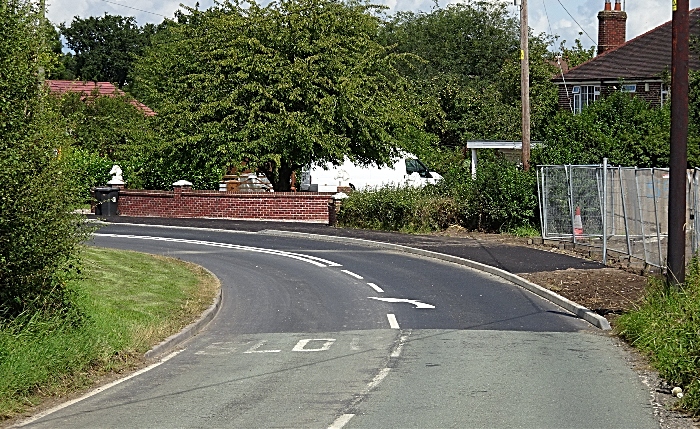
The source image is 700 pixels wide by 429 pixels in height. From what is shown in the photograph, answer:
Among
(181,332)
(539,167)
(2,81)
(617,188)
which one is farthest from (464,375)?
(539,167)

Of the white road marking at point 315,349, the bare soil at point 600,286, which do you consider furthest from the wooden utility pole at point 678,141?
the white road marking at point 315,349

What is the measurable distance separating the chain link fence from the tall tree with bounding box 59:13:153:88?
79370mm

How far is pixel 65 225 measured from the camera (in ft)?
36.8

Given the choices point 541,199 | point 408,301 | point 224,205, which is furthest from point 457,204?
point 408,301

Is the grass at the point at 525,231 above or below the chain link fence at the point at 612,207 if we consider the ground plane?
below

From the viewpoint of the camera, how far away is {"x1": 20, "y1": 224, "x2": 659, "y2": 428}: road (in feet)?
28.7

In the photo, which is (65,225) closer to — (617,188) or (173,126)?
(617,188)

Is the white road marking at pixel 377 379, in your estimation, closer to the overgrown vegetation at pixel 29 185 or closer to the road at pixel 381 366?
the road at pixel 381 366

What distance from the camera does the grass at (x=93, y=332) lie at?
382 inches

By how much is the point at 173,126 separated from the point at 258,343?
2396 centimetres

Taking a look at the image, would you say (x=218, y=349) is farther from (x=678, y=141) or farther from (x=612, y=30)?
(x=612, y=30)

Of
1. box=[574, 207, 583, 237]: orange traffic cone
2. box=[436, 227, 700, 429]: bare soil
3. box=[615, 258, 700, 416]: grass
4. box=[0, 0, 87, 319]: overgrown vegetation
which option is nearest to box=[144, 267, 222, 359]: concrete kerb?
box=[0, 0, 87, 319]: overgrown vegetation

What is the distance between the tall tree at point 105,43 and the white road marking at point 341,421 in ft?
308

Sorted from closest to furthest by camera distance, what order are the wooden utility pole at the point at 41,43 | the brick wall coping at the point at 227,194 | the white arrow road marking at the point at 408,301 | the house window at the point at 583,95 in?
the wooden utility pole at the point at 41,43 → the white arrow road marking at the point at 408,301 → the brick wall coping at the point at 227,194 → the house window at the point at 583,95
